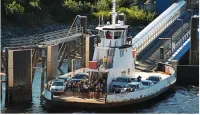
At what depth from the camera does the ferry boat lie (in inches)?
1873

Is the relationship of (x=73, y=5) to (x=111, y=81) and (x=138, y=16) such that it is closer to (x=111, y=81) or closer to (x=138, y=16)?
(x=138, y=16)

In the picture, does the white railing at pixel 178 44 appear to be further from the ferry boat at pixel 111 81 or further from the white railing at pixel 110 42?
the white railing at pixel 110 42

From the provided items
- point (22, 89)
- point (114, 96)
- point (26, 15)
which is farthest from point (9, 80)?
point (26, 15)

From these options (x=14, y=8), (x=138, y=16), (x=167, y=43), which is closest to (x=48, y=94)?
(x=167, y=43)

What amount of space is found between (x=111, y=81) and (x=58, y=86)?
4.96 m

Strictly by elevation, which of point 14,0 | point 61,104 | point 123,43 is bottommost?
point 61,104

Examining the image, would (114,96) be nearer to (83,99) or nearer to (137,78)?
(83,99)

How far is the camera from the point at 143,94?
50.7 m

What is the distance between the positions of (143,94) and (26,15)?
6349 cm

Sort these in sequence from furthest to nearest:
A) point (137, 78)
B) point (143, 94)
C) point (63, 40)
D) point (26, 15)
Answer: point (26, 15) → point (63, 40) → point (137, 78) → point (143, 94)

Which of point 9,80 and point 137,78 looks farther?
point 137,78

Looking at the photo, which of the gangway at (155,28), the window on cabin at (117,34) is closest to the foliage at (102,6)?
the gangway at (155,28)

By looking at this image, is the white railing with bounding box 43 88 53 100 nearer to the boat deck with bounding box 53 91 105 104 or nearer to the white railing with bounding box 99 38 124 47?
the boat deck with bounding box 53 91 105 104

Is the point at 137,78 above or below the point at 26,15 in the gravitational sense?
below
